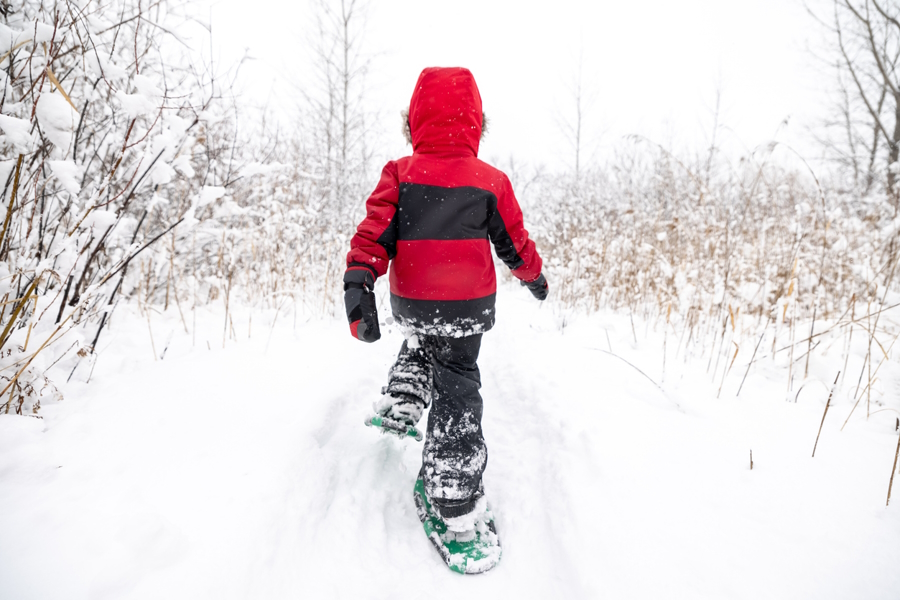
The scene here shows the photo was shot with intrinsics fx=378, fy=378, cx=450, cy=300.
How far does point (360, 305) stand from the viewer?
4.27ft

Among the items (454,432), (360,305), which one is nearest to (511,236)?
(360,305)

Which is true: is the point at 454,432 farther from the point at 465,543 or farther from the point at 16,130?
the point at 16,130

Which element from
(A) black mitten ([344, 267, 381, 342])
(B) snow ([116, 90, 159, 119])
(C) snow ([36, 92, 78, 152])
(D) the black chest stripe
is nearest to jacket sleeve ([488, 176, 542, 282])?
(D) the black chest stripe

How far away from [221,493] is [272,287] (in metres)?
3.08

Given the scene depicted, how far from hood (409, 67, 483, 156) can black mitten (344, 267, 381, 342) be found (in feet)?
1.93

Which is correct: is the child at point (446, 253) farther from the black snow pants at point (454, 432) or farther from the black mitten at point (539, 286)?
the black mitten at point (539, 286)

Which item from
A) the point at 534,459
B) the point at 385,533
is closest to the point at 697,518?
the point at 534,459

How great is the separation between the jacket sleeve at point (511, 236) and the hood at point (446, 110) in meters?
0.25

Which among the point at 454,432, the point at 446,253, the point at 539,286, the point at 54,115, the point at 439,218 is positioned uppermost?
the point at 54,115

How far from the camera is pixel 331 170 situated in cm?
800

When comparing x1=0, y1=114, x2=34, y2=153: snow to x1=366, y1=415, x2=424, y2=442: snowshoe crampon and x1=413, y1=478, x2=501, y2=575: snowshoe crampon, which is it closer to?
x1=366, y1=415, x2=424, y2=442: snowshoe crampon

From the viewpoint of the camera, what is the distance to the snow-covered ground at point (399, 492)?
99 centimetres

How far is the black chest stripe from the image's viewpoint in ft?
4.69

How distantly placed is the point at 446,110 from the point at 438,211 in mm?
413
